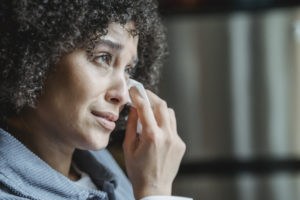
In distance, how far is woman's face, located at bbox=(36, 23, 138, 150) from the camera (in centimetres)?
100

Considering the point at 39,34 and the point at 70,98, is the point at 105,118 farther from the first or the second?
the point at 39,34

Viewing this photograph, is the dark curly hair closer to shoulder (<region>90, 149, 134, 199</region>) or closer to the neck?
the neck

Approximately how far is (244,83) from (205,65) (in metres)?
0.26

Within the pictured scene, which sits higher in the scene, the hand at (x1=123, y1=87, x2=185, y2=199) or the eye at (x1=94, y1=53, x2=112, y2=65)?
the eye at (x1=94, y1=53, x2=112, y2=65)

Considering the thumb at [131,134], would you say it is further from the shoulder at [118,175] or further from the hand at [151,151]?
the shoulder at [118,175]

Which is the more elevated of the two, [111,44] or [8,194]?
[111,44]

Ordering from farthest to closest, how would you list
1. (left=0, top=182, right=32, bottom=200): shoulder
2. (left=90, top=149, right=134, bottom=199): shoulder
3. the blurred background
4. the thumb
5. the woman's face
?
the blurred background < (left=90, top=149, right=134, bottom=199): shoulder < the thumb < the woman's face < (left=0, top=182, right=32, bottom=200): shoulder

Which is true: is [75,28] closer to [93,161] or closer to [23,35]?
[23,35]

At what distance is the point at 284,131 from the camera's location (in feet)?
8.22

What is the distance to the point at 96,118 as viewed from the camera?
40.6 inches

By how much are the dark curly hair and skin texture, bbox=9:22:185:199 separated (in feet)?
0.10

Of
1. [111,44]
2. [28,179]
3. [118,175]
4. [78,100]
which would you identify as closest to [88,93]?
[78,100]

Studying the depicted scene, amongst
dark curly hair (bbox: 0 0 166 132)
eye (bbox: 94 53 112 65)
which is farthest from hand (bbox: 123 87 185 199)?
dark curly hair (bbox: 0 0 166 132)

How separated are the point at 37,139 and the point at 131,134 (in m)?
0.25
